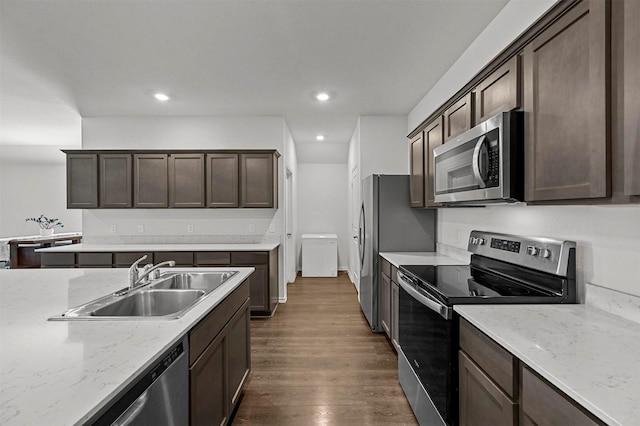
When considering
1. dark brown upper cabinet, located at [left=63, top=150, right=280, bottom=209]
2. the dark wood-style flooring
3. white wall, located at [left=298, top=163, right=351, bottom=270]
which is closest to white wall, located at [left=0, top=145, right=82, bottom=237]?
dark brown upper cabinet, located at [left=63, top=150, right=280, bottom=209]

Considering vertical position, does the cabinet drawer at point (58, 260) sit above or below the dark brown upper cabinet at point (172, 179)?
below

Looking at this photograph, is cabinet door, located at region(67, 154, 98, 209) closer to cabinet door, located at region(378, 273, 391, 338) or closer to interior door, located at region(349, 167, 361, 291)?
interior door, located at region(349, 167, 361, 291)

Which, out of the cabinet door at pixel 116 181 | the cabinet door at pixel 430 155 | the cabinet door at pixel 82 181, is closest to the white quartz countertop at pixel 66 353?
the cabinet door at pixel 430 155

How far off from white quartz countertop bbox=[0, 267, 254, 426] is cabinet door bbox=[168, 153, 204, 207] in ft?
9.01

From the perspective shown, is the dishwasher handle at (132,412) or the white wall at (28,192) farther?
the white wall at (28,192)

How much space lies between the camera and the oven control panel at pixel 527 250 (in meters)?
1.63

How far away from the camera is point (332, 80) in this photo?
3.39m

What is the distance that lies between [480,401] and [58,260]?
4.54m

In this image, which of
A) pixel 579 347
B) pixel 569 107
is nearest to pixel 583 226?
pixel 569 107

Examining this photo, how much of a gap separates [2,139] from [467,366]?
27.2ft

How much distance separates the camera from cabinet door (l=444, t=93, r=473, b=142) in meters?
2.10

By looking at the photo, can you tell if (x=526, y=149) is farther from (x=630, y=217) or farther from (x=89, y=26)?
(x=89, y=26)

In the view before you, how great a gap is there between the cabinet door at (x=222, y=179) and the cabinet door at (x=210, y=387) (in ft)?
9.31

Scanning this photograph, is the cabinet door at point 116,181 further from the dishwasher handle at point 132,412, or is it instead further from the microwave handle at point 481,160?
the microwave handle at point 481,160
